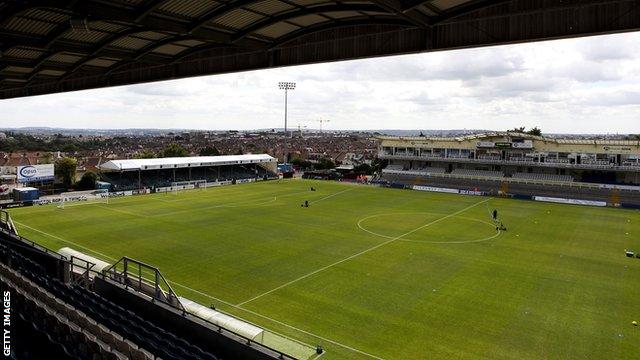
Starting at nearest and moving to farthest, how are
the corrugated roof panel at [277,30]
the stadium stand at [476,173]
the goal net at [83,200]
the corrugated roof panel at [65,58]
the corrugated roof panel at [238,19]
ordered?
the corrugated roof panel at [238,19] → the corrugated roof panel at [277,30] → the corrugated roof panel at [65,58] → the goal net at [83,200] → the stadium stand at [476,173]

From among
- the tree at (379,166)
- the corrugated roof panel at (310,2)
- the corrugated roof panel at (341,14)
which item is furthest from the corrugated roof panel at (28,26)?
the tree at (379,166)

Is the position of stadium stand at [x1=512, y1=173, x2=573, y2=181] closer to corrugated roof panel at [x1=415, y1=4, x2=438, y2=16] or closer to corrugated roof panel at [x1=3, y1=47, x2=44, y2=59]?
corrugated roof panel at [x1=415, y1=4, x2=438, y2=16]

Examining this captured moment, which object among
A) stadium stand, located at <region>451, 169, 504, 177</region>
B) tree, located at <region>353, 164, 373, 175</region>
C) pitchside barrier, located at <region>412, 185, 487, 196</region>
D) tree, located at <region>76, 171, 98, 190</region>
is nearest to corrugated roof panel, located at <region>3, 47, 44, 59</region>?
tree, located at <region>76, 171, 98, 190</region>

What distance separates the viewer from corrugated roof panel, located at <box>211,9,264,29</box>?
1542 cm

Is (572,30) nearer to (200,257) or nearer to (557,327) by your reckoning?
(557,327)

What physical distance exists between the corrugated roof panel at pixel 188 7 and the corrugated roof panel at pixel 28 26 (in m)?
5.30

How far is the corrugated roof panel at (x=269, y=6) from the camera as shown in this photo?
14.5 m

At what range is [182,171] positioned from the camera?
72.1m

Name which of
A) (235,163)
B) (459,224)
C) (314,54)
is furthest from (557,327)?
(235,163)

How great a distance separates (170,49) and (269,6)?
26.3 ft

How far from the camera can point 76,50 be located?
1959 cm

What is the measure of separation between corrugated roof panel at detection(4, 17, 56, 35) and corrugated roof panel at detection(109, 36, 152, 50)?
109 inches

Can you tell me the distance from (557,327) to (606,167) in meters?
49.5

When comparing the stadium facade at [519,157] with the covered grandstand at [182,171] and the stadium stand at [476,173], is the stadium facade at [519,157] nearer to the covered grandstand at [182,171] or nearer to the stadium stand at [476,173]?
the stadium stand at [476,173]
